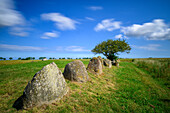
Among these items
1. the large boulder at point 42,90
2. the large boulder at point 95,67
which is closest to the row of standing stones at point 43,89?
the large boulder at point 42,90

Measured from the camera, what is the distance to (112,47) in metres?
42.2

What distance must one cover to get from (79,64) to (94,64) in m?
5.36

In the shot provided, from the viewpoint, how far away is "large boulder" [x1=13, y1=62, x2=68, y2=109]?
5648 mm

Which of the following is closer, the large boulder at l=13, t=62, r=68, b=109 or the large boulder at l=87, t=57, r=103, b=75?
the large boulder at l=13, t=62, r=68, b=109

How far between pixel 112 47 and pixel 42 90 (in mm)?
40265

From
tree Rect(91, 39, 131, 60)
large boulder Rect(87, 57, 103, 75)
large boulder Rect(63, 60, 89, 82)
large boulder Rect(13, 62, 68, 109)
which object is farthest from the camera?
tree Rect(91, 39, 131, 60)

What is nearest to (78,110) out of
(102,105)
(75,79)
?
(102,105)

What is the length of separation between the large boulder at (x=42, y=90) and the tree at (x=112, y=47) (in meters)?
37.0

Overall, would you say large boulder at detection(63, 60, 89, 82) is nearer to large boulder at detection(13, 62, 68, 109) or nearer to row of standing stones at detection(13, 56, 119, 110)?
row of standing stones at detection(13, 56, 119, 110)

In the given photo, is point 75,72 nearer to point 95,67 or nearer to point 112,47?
point 95,67

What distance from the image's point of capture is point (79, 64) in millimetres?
10430

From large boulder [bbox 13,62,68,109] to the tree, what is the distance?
37.0 m

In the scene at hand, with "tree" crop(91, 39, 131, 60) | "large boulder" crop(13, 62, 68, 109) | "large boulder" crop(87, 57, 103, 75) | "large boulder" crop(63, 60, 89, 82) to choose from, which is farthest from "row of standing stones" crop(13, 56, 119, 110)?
"tree" crop(91, 39, 131, 60)

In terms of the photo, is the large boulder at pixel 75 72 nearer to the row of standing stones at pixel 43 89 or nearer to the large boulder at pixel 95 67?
the row of standing stones at pixel 43 89
